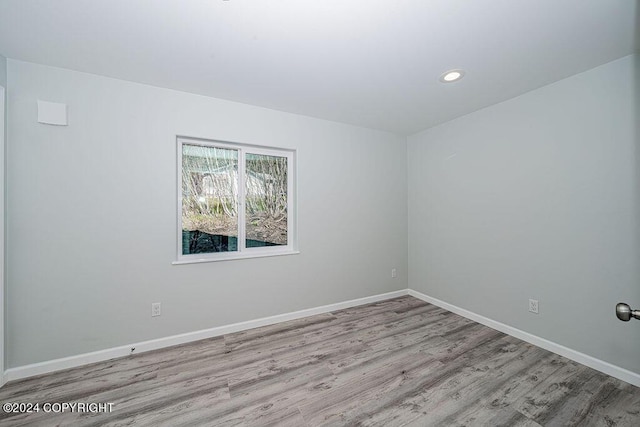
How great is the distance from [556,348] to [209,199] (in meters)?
3.55

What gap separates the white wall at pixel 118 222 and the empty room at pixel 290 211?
16 millimetres

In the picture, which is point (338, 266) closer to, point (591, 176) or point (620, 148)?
point (591, 176)

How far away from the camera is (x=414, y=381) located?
1.92 m

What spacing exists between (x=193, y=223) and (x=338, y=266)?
1.78 metres

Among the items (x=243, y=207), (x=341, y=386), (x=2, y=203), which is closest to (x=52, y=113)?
(x=2, y=203)

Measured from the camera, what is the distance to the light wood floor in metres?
1.59

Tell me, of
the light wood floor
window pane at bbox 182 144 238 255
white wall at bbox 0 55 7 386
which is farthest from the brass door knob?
white wall at bbox 0 55 7 386

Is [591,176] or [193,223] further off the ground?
[591,176]

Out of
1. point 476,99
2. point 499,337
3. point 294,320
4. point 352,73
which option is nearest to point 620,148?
point 476,99

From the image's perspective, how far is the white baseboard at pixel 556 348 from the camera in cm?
189

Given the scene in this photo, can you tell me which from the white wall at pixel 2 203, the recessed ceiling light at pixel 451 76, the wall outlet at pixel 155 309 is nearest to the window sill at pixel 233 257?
the wall outlet at pixel 155 309

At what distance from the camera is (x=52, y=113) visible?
201 centimetres

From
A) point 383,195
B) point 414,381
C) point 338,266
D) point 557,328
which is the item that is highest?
point 383,195

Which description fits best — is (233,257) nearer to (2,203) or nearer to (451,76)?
(2,203)
